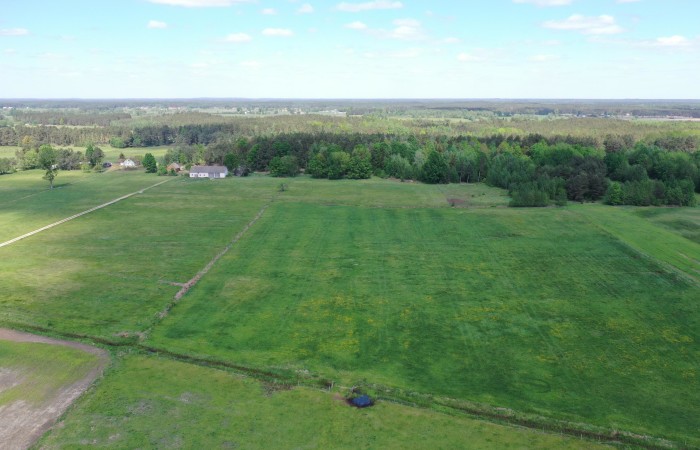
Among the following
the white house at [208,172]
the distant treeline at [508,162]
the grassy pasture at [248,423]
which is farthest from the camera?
the white house at [208,172]

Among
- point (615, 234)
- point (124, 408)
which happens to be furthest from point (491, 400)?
point (615, 234)

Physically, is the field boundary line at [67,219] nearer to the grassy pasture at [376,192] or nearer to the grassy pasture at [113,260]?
the grassy pasture at [113,260]

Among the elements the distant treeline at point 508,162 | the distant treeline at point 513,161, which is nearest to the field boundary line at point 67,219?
the distant treeline at point 513,161

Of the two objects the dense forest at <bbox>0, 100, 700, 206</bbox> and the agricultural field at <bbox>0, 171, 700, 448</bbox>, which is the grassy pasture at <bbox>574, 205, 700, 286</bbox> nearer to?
the agricultural field at <bbox>0, 171, 700, 448</bbox>

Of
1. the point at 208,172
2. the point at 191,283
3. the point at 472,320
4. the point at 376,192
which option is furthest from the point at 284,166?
the point at 472,320

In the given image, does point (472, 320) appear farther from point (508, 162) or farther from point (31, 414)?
point (508, 162)

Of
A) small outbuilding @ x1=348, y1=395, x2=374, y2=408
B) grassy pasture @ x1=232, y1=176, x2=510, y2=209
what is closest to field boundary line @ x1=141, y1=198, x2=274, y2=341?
small outbuilding @ x1=348, y1=395, x2=374, y2=408

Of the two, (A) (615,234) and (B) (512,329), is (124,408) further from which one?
(A) (615,234)

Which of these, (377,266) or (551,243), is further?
(551,243)
